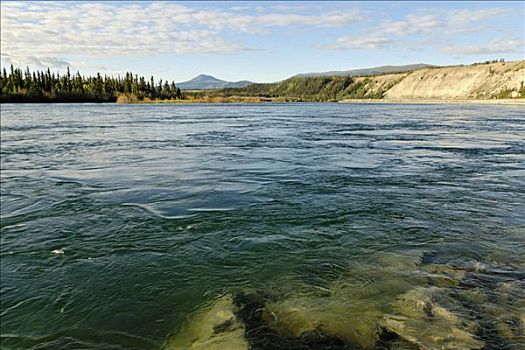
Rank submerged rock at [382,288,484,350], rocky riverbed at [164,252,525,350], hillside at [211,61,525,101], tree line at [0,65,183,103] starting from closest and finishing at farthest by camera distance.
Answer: submerged rock at [382,288,484,350], rocky riverbed at [164,252,525,350], tree line at [0,65,183,103], hillside at [211,61,525,101]

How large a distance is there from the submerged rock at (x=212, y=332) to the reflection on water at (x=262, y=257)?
0.02 metres

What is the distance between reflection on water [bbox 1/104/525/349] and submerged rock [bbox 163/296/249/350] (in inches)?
0.9

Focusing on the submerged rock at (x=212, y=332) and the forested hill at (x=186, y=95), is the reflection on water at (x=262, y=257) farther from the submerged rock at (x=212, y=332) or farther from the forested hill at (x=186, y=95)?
the forested hill at (x=186, y=95)

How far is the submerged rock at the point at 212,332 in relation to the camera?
15.8 feet

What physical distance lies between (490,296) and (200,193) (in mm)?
7527

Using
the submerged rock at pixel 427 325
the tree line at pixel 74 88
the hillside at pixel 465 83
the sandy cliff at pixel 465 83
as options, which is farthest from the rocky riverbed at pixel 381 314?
the sandy cliff at pixel 465 83

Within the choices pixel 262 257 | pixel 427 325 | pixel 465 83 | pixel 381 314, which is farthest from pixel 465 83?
pixel 427 325

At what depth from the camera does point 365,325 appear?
520cm

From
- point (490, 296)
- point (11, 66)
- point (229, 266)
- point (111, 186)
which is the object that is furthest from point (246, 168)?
point (11, 66)

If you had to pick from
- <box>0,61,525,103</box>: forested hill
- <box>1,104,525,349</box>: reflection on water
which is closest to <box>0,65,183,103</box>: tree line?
<box>0,61,525,103</box>: forested hill

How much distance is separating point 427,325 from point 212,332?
2.59m

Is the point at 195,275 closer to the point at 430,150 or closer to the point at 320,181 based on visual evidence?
the point at 320,181

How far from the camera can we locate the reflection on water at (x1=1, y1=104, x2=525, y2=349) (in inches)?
202

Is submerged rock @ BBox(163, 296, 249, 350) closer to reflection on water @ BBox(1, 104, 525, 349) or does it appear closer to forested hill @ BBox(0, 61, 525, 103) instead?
reflection on water @ BBox(1, 104, 525, 349)
